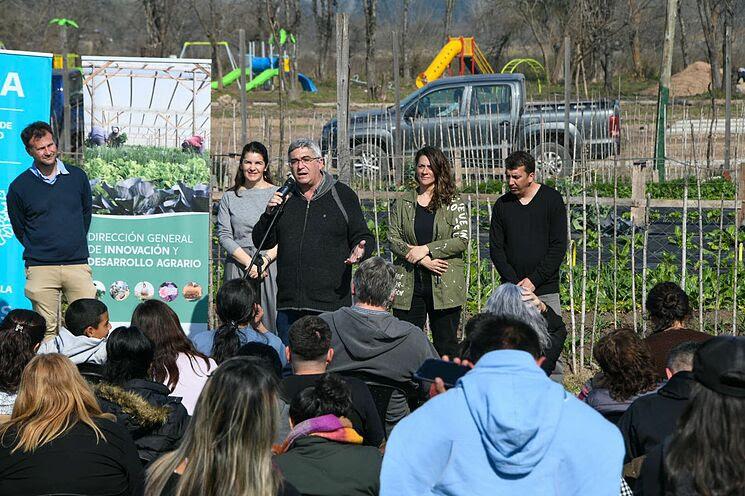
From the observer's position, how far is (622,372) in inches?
162

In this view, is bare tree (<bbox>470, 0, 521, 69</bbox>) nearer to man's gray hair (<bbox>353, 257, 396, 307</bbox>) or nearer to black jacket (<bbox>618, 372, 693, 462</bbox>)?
man's gray hair (<bbox>353, 257, 396, 307</bbox>)

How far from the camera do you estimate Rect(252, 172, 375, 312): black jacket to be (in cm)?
608

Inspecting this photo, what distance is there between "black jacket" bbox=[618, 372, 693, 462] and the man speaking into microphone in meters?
2.62

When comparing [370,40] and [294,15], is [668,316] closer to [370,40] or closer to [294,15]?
[370,40]

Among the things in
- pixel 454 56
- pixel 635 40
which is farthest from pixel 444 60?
pixel 635 40

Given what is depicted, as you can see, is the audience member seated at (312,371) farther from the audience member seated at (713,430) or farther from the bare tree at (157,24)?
the bare tree at (157,24)

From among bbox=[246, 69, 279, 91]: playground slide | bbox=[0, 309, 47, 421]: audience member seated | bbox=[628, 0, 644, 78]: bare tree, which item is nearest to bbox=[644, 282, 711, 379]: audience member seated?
bbox=[0, 309, 47, 421]: audience member seated

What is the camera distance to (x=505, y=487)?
2725 millimetres

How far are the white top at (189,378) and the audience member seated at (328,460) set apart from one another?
1.05m

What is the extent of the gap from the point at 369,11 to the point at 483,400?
117ft

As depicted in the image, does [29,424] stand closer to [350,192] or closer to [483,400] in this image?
[483,400]

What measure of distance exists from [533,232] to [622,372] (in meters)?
2.11

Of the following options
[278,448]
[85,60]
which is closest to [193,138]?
[85,60]

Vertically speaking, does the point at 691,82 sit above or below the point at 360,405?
above
